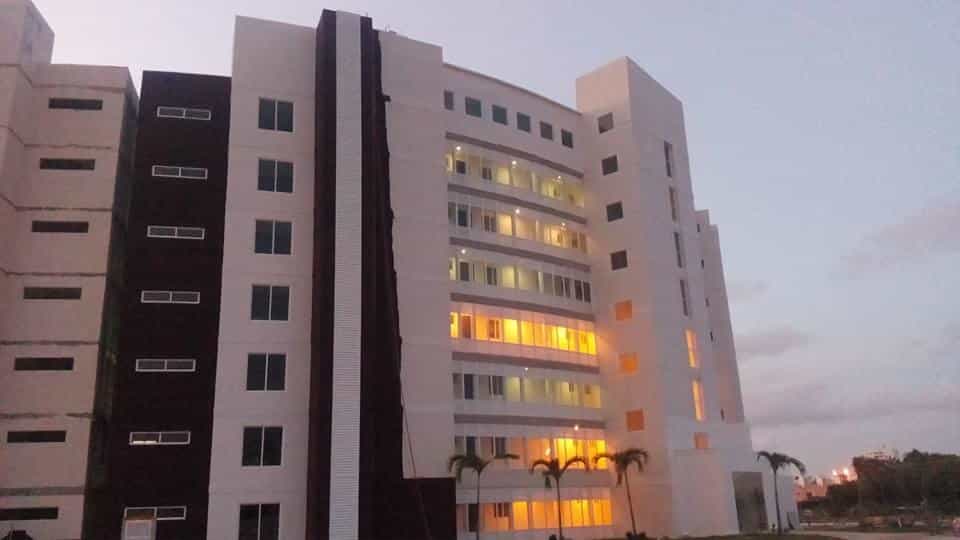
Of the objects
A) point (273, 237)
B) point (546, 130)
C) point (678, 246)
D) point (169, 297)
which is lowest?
point (169, 297)

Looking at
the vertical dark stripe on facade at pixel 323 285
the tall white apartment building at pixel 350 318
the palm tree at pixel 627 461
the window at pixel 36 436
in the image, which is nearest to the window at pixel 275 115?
the tall white apartment building at pixel 350 318

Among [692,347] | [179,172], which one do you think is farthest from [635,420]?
[179,172]

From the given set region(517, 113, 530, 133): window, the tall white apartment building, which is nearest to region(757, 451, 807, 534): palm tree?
the tall white apartment building

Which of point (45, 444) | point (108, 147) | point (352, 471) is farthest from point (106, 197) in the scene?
point (352, 471)

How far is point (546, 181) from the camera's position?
61375 mm

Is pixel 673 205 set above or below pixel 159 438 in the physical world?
above

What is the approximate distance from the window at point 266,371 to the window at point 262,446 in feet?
7.56

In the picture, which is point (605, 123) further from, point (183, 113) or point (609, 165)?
point (183, 113)

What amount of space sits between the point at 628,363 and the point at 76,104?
42.1m

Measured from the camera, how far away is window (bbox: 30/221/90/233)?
46.4 metres

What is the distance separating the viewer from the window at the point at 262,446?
137 ft

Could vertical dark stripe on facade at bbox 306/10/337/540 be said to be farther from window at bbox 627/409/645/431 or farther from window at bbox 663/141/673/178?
window at bbox 663/141/673/178

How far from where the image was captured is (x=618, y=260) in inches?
2363

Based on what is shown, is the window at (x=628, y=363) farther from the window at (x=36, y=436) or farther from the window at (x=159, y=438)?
the window at (x=36, y=436)
